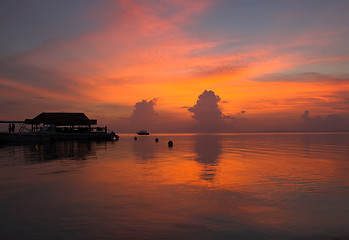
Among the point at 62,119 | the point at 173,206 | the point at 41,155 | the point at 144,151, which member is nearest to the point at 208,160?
the point at 144,151

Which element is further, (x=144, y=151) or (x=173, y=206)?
(x=144, y=151)

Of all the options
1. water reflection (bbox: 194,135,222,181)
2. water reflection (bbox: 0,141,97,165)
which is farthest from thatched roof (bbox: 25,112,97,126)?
water reflection (bbox: 194,135,222,181)

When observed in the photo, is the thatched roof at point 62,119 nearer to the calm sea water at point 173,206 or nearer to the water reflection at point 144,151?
the water reflection at point 144,151

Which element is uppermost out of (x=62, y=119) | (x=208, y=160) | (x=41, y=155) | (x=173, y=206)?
(x=62, y=119)

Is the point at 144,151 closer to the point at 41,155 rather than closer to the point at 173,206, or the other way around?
the point at 41,155

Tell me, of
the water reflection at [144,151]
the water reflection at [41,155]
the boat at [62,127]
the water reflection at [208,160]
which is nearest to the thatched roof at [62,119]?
the boat at [62,127]

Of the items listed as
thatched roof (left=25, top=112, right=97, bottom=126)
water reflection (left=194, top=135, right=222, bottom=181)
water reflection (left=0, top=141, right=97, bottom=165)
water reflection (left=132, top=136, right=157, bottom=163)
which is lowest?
water reflection (left=194, top=135, right=222, bottom=181)

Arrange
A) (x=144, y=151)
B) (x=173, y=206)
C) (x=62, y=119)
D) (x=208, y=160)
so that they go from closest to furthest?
(x=173, y=206) < (x=208, y=160) < (x=144, y=151) < (x=62, y=119)

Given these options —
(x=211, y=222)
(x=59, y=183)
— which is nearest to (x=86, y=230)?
(x=211, y=222)

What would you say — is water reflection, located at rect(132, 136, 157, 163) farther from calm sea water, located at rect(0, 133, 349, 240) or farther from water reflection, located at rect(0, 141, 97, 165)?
calm sea water, located at rect(0, 133, 349, 240)

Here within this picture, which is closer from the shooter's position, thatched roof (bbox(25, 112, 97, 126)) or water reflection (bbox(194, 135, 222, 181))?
water reflection (bbox(194, 135, 222, 181))

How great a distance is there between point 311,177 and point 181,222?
1321 cm

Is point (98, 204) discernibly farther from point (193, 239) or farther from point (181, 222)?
point (193, 239)

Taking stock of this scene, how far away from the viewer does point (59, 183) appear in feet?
52.2
